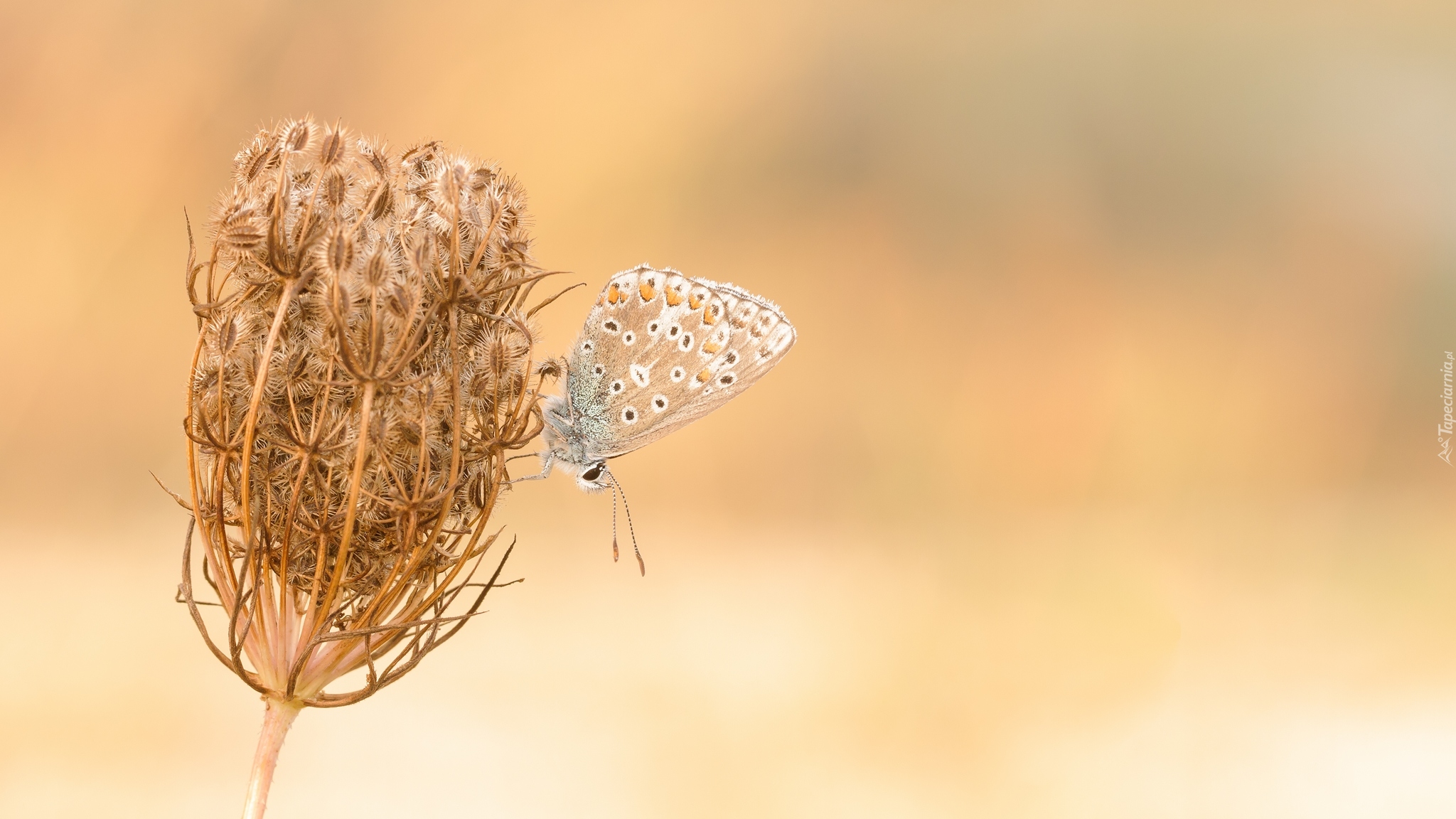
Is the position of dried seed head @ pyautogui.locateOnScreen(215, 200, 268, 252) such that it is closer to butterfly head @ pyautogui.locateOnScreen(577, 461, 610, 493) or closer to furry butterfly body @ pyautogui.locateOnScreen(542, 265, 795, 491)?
furry butterfly body @ pyautogui.locateOnScreen(542, 265, 795, 491)

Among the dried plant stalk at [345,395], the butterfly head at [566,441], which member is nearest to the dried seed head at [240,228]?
the dried plant stalk at [345,395]

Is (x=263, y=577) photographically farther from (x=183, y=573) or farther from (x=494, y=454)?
(x=494, y=454)

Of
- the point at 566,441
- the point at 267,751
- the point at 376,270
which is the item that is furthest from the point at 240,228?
the point at 267,751

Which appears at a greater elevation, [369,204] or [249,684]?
[369,204]

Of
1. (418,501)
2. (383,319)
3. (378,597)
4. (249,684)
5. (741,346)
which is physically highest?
(741,346)

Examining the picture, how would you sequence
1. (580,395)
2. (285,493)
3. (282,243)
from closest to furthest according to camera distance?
(282,243), (285,493), (580,395)

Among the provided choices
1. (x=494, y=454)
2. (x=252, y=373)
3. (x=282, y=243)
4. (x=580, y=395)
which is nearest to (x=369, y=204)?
(x=282, y=243)
